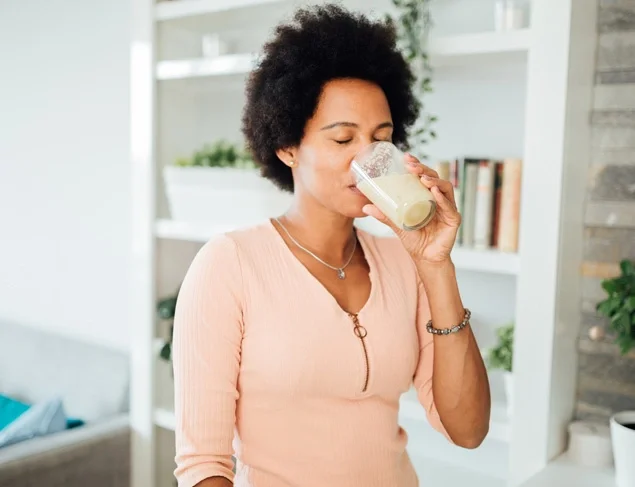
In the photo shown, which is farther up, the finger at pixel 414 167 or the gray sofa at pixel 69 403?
the finger at pixel 414 167

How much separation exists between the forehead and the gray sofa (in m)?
1.66

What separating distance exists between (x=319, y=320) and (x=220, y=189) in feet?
3.55

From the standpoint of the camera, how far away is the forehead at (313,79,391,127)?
3.99 feet

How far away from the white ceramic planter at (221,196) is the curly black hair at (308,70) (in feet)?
2.25

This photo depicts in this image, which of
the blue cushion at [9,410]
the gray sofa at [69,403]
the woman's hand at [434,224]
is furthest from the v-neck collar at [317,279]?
the blue cushion at [9,410]

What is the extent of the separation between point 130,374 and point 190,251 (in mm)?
542

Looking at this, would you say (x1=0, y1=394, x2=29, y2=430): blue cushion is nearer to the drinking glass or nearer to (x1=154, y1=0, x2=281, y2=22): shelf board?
(x1=154, y1=0, x2=281, y2=22): shelf board

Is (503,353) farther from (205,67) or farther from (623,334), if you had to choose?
(205,67)

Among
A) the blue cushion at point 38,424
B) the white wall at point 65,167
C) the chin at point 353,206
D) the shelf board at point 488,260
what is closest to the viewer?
the chin at point 353,206

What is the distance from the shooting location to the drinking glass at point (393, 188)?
110 centimetres

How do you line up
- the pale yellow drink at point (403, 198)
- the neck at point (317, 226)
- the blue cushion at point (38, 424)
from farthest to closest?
the blue cushion at point (38, 424) < the neck at point (317, 226) < the pale yellow drink at point (403, 198)

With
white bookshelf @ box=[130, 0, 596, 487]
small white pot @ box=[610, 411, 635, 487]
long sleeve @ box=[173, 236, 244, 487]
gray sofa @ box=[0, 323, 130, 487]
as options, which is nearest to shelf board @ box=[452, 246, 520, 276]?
white bookshelf @ box=[130, 0, 596, 487]

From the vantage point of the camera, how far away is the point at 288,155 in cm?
133

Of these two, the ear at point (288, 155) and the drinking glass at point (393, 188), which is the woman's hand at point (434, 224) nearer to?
the drinking glass at point (393, 188)
